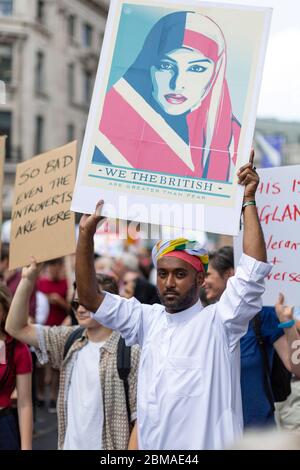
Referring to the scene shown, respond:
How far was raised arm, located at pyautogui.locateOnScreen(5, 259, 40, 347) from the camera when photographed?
438 cm

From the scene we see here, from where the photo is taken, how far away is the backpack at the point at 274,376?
417 cm

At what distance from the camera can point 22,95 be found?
124ft

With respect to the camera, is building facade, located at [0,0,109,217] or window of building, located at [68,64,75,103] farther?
window of building, located at [68,64,75,103]

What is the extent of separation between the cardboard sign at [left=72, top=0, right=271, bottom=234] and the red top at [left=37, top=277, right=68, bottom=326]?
6.77 meters

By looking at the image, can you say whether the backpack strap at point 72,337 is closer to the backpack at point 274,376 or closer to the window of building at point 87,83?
the backpack at point 274,376

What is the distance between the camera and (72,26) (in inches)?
1569

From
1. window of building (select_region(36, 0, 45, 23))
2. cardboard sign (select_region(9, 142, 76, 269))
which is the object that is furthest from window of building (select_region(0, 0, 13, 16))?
cardboard sign (select_region(9, 142, 76, 269))

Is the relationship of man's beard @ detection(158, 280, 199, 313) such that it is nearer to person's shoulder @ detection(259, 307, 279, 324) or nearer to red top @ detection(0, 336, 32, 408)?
person's shoulder @ detection(259, 307, 279, 324)

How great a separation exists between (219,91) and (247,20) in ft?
1.09

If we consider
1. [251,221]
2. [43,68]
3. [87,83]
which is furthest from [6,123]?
[251,221]

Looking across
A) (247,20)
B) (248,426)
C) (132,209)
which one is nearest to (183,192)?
(132,209)

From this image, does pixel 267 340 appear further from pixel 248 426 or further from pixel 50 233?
pixel 50 233

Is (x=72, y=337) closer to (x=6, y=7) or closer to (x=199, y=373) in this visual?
(x=199, y=373)

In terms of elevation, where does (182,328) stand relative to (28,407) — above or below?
above
